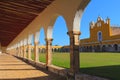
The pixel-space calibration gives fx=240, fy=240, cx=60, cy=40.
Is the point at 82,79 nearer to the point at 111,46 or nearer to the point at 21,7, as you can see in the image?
the point at 21,7

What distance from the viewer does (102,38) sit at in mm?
46625

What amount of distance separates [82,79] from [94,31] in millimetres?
43954

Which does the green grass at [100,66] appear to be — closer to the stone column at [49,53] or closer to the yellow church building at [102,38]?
the stone column at [49,53]

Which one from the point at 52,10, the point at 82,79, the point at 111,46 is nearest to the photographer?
the point at 82,79

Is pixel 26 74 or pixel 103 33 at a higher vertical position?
pixel 103 33

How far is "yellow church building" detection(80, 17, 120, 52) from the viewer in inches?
1623

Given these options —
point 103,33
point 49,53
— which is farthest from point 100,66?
point 103,33

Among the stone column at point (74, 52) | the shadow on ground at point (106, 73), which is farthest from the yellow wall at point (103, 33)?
the stone column at point (74, 52)

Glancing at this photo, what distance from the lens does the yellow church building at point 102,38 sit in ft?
135

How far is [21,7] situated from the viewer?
12.0 m

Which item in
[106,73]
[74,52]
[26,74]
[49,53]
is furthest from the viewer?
[49,53]

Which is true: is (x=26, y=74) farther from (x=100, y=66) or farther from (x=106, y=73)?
(x=100, y=66)

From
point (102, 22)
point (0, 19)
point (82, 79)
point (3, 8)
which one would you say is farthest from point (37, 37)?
point (102, 22)

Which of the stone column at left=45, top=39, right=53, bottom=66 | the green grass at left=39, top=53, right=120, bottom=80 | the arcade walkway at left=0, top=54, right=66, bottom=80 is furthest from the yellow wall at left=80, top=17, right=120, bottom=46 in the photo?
the arcade walkway at left=0, top=54, right=66, bottom=80
